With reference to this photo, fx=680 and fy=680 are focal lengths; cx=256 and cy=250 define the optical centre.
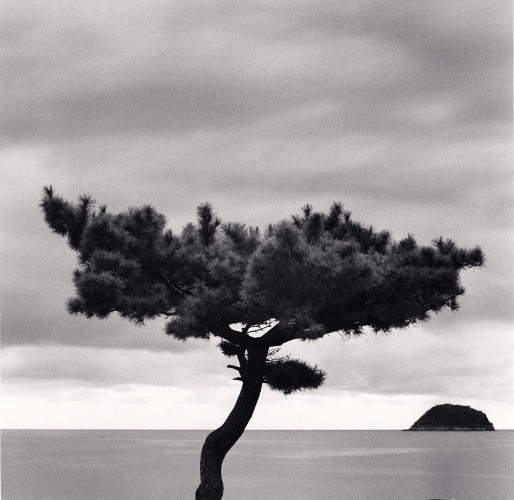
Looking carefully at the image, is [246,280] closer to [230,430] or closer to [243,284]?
[243,284]

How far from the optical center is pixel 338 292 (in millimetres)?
11367

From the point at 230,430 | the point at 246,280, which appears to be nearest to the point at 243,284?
the point at 246,280

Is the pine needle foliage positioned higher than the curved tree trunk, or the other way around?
the pine needle foliage

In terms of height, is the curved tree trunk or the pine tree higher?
the pine tree

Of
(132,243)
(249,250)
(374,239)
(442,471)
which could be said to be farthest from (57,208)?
(442,471)

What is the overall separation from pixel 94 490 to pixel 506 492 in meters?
29.8

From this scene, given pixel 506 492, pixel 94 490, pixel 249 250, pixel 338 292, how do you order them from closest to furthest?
pixel 338 292 < pixel 249 250 < pixel 506 492 < pixel 94 490

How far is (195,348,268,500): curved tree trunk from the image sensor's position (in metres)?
12.9

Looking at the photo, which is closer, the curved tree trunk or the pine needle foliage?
the pine needle foliage

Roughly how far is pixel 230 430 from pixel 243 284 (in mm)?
Answer: 3945

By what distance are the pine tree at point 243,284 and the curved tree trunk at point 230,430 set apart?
2cm

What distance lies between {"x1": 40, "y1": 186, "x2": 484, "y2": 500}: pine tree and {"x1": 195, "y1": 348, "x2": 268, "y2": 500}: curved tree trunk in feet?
0.06

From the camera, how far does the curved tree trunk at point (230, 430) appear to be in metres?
12.9

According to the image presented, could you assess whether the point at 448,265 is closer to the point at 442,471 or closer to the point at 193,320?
the point at 193,320
